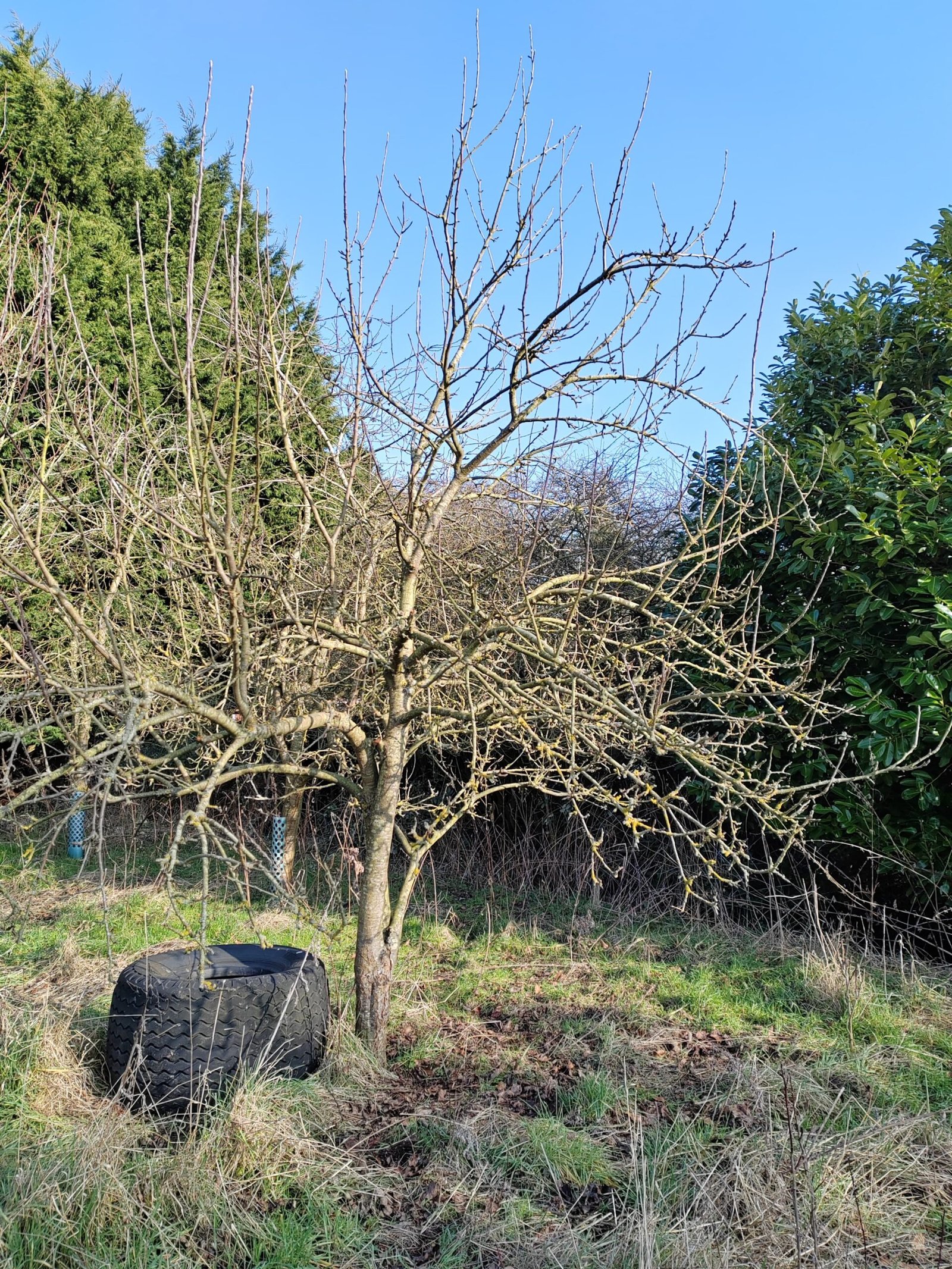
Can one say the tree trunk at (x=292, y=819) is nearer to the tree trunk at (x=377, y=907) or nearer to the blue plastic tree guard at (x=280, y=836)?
the blue plastic tree guard at (x=280, y=836)

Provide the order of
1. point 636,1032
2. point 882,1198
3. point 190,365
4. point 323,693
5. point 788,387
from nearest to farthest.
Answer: point 190,365
point 882,1198
point 636,1032
point 323,693
point 788,387

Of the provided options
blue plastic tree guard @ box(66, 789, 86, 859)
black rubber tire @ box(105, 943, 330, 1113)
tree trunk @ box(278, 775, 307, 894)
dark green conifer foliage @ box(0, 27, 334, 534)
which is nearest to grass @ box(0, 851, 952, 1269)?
black rubber tire @ box(105, 943, 330, 1113)

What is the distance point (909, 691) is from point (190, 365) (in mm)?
3757

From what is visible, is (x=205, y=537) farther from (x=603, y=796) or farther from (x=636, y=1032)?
(x=636, y=1032)

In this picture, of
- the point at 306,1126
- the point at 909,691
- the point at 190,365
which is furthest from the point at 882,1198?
the point at 190,365

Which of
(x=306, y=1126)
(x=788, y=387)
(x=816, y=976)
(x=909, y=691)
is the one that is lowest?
(x=306, y=1126)

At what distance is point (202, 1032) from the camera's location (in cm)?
302

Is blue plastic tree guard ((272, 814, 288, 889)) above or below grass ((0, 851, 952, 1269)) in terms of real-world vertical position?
above

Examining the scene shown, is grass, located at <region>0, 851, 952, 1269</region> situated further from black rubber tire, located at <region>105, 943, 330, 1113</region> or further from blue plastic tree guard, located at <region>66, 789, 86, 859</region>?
blue plastic tree guard, located at <region>66, 789, 86, 859</region>

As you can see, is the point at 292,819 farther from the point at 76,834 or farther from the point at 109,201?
the point at 109,201

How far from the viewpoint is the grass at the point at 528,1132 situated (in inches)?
91.0

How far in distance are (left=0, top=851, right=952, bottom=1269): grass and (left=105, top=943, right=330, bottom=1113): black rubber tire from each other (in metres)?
0.10

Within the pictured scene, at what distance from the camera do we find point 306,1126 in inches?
113

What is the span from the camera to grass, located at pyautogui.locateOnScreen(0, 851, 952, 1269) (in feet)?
7.59
